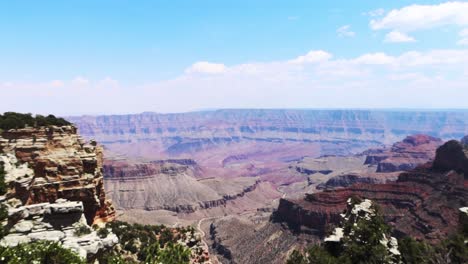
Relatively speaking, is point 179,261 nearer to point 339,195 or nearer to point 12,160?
point 12,160

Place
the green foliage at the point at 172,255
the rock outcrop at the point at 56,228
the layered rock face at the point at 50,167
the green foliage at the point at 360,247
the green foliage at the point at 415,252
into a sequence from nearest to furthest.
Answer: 1. the rock outcrop at the point at 56,228
2. the layered rock face at the point at 50,167
3. the green foliage at the point at 172,255
4. the green foliage at the point at 415,252
5. the green foliage at the point at 360,247

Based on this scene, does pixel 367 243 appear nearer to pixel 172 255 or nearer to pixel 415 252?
pixel 415 252

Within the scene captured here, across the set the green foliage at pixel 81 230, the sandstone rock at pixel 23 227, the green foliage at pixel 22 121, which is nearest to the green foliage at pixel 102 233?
the green foliage at pixel 81 230

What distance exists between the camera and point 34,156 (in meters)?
38.9

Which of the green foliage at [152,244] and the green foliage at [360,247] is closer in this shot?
the green foliage at [360,247]

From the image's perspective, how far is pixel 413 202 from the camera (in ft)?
395

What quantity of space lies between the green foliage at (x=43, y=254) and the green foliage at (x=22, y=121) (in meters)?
17.9

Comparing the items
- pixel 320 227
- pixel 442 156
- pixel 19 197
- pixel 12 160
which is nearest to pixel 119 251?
pixel 19 197

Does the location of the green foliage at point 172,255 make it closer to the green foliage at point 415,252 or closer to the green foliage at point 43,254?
the green foliage at point 43,254

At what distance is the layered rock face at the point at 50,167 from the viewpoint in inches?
1442

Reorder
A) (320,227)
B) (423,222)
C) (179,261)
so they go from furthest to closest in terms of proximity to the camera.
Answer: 1. (320,227)
2. (423,222)
3. (179,261)

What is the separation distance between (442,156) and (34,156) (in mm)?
135493

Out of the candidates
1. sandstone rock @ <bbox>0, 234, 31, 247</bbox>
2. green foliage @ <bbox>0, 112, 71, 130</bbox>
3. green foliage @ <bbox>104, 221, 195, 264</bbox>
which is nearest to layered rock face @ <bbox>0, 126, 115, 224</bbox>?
green foliage @ <bbox>0, 112, 71, 130</bbox>

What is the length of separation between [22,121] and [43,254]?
20864 millimetres
